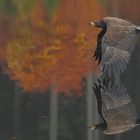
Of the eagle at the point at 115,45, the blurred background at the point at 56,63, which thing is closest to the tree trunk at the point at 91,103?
the blurred background at the point at 56,63

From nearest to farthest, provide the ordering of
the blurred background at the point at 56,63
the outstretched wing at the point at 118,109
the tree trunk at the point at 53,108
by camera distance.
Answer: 1. the outstretched wing at the point at 118,109
2. the blurred background at the point at 56,63
3. the tree trunk at the point at 53,108

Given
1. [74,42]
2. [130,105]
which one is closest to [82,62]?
[74,42]

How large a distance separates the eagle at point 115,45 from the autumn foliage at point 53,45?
191 centimetres

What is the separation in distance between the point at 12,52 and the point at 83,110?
0.58 meters

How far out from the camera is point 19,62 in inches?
137

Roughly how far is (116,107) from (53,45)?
206 centimetres

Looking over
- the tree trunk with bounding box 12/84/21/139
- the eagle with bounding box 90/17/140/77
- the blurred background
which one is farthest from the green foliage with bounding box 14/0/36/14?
the eagle with bounding box 90/17/140/77

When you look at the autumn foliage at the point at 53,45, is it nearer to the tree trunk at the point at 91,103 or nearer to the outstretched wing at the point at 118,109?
the tree trunk at the point at 91,103

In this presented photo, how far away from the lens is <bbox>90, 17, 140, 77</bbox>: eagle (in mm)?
1298

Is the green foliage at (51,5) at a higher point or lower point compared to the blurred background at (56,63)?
higher

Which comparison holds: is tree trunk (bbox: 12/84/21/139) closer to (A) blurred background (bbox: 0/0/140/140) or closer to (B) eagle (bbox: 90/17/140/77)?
(A) blurred background (bbox: 0/0/140/140)

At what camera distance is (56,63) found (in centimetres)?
345

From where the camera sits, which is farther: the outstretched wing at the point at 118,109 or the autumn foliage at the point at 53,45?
the autumn foliage at the point at 53,45

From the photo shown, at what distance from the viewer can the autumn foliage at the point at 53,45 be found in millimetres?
3393
